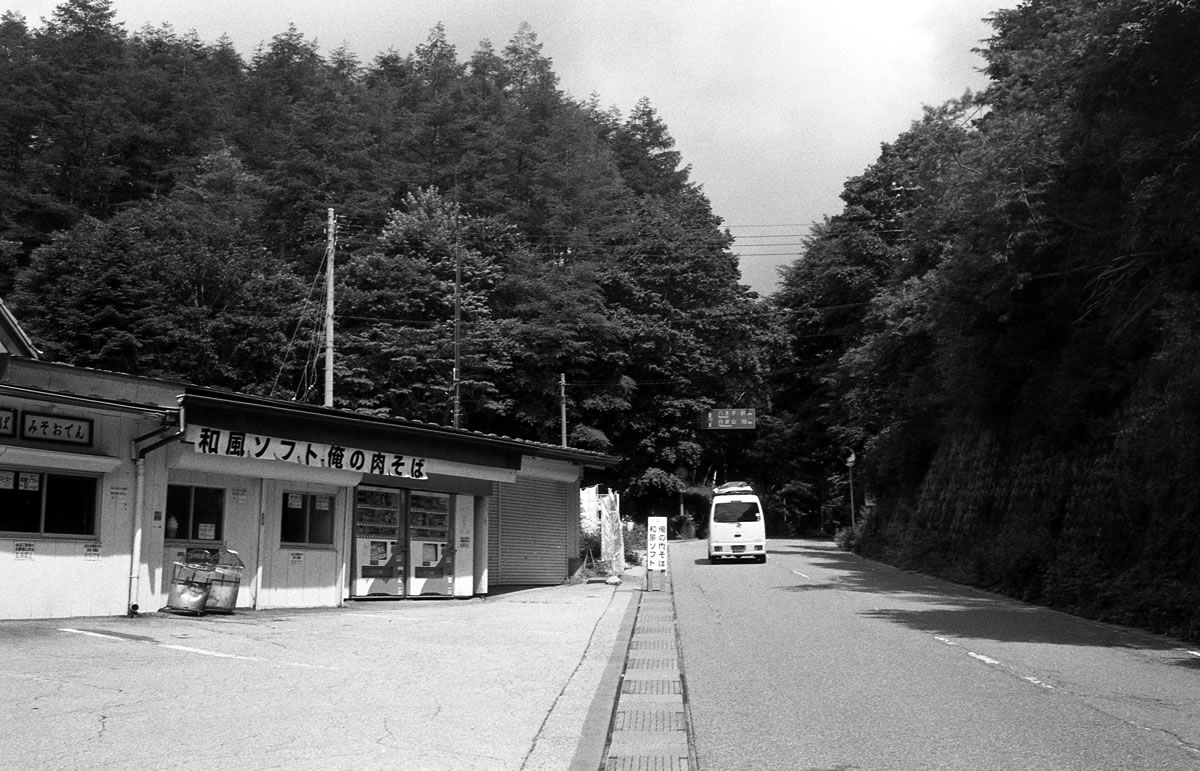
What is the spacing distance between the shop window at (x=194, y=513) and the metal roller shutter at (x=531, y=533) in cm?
929

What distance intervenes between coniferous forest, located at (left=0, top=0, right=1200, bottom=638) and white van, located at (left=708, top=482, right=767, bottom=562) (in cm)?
504

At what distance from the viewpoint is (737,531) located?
1467 inches

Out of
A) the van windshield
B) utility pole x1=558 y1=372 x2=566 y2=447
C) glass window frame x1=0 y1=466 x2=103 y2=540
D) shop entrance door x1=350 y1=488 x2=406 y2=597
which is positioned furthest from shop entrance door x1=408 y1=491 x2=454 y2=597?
utility pole x1=558 y1=372 x2=566 y2=447

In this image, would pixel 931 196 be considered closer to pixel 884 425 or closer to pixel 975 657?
pixel 884 425

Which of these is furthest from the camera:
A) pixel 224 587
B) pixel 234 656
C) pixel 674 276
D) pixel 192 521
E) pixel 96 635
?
pixel 674 276

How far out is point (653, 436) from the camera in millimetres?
58156

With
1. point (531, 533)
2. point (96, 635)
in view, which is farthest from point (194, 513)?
point (531, 533)

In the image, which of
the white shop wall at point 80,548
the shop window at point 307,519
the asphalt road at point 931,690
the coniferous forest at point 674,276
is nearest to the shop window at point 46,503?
the white shop wall at point 80,548

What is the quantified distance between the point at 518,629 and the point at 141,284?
3376 cm

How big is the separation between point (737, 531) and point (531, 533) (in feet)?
38.4

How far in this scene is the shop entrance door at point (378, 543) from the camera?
2112cm

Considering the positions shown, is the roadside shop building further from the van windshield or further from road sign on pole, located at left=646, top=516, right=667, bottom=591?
the van windshield

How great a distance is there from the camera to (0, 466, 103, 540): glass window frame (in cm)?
1516

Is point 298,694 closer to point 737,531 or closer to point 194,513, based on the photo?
point 194,513
